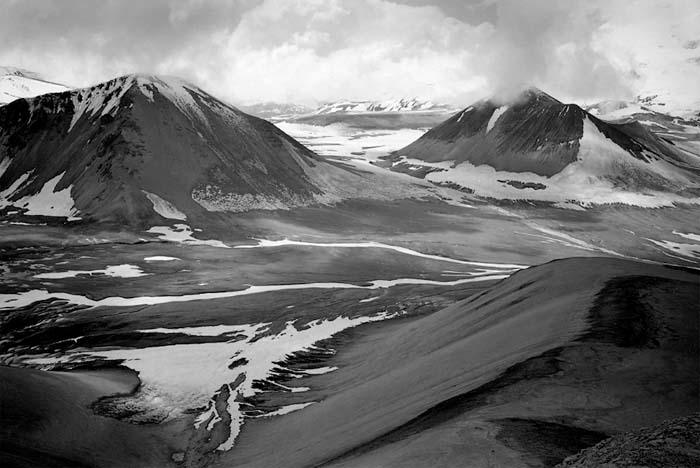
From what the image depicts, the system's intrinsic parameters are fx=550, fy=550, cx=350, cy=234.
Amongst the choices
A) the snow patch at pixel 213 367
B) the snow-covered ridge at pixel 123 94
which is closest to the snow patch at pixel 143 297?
the snow patch at pixel 213 367

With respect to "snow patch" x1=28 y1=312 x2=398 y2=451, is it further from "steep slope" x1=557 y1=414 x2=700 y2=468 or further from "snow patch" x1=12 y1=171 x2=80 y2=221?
"snow patch" x1=12 y1=171 x2=80 y2=221

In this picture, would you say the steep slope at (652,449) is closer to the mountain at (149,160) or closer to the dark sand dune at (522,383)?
the dark sand dune at (522,383)

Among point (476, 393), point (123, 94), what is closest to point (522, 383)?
point (476, 393)

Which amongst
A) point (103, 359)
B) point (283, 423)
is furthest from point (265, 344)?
point (283, 423)

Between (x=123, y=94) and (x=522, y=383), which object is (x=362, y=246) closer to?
(x=123, y=94)

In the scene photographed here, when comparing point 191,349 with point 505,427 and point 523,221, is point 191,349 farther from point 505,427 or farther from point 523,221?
point 523,221

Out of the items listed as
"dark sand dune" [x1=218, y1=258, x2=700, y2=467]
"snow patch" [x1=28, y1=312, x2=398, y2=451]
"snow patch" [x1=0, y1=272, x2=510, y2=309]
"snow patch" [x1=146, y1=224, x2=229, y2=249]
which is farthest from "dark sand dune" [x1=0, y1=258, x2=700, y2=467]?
"snow patch" [x1=146, y1=224, x2=229, y2=249]
